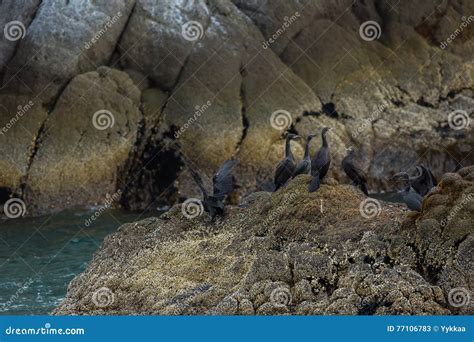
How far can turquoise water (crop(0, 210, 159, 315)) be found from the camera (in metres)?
20.5

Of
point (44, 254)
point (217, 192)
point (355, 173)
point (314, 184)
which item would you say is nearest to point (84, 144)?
point (44, 254)

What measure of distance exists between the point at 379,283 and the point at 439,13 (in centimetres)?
2367

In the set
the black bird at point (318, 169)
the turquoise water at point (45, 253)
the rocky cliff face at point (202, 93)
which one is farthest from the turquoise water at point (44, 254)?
the black bird at point (318, 169)

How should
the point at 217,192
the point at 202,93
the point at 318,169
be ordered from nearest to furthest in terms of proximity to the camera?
the point at 318,169 → the point at 217,192 → the point at 202,93

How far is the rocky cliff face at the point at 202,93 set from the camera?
3019 cm

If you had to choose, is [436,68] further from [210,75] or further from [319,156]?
[319,156]

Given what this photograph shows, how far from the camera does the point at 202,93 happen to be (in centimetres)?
3103

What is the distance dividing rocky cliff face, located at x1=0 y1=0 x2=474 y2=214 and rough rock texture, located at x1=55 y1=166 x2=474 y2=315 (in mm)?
14597

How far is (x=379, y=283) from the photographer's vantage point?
12789mm

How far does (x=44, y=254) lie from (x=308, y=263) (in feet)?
42.7

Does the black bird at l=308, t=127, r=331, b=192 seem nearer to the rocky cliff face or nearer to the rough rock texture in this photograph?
the rough rock texture

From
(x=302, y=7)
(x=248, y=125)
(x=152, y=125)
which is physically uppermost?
(x=302, y=7)

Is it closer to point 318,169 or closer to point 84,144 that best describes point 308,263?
point 318,169

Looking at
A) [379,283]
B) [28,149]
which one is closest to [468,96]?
[28,149]
